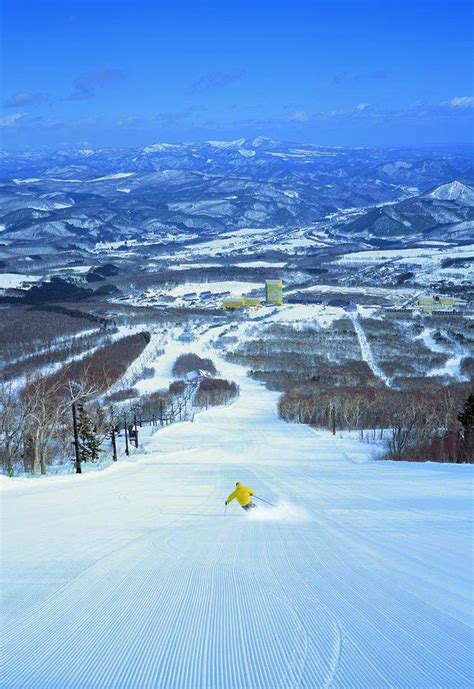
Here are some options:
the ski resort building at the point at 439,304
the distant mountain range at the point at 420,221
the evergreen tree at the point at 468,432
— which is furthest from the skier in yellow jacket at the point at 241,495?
the distant mountain range at the point at 420,221

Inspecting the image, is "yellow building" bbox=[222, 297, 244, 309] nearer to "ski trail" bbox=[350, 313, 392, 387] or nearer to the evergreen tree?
"ski trail" bbox=[350, 313, 392, 387]

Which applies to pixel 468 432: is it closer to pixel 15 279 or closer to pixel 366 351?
pixel 366 351

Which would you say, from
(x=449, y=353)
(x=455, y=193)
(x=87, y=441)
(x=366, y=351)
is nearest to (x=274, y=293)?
(x=366, y=351)

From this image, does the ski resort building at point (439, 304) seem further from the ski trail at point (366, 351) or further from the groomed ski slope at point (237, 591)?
the groomed ski slope at point (237, 591)

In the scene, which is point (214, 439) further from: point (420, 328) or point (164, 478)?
point (420, 328)

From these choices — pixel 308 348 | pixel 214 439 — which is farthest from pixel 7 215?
pixel 214 439
